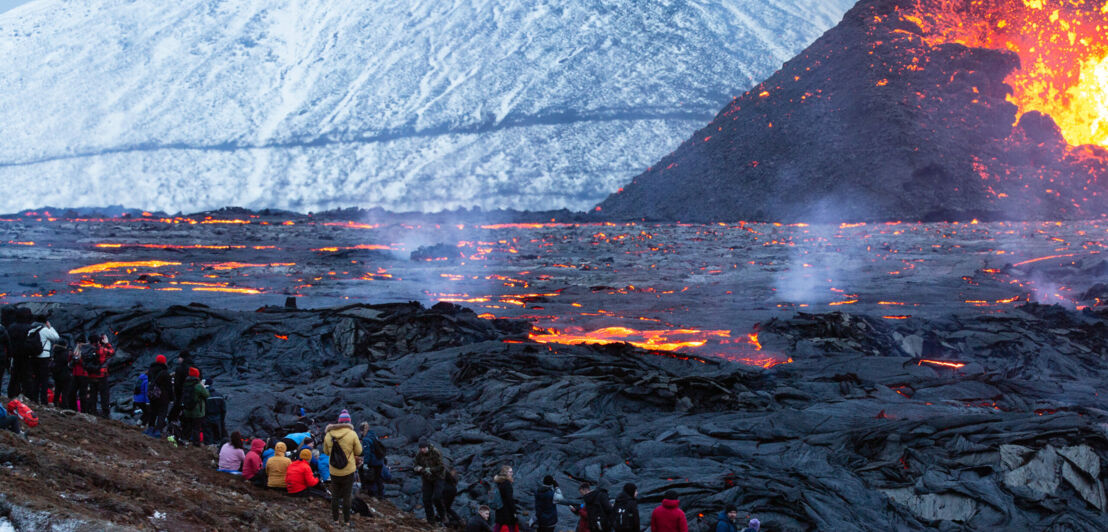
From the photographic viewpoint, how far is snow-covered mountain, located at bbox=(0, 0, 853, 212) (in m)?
128

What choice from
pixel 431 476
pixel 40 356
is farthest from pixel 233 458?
pixel 40 356

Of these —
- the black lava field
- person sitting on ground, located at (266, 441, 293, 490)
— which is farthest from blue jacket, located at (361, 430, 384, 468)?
person sitting on ground, located at (266, 441, 293, 490)

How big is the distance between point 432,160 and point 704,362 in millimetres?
111741

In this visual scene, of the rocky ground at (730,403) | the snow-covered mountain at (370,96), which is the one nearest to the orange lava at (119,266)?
the rocky ground at (730,403)

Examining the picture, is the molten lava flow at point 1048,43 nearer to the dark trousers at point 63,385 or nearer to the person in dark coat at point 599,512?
the person in dark coat at point 599,512

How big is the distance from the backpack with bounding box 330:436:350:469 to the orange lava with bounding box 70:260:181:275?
122 ft

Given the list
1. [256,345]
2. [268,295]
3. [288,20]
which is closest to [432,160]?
[288,20]

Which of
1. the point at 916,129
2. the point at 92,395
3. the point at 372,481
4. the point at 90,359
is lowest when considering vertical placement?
the point at 372,481

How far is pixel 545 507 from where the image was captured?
1025 cm

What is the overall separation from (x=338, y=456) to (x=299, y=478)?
156cm

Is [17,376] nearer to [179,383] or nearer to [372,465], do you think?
[179,383]

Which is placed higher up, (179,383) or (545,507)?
(179,383)

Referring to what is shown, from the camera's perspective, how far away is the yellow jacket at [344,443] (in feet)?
31.2

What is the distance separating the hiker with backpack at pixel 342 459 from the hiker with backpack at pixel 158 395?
15.9 ft
